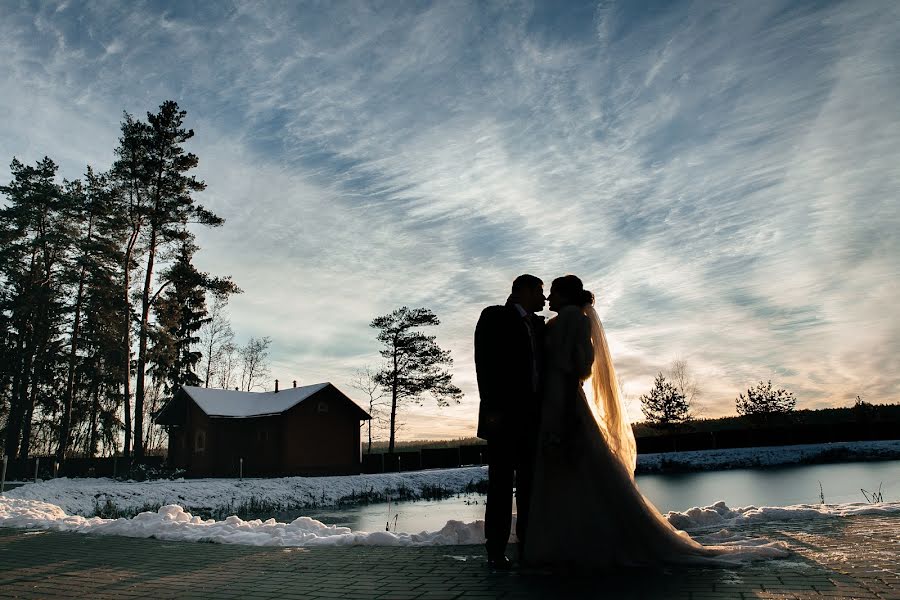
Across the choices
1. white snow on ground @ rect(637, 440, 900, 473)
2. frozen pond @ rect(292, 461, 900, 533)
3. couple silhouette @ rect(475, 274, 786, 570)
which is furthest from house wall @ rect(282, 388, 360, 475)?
couple silhouette @ rect(475, 274, 786, 570)

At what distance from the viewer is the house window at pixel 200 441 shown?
3528 cm

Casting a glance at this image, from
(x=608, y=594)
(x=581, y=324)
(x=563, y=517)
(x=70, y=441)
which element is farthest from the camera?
(x=70, y=441)

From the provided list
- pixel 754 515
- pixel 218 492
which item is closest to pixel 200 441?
pixel 218 492

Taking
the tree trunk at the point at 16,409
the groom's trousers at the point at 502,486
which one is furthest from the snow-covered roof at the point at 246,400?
the groom's trousers at the point at 502,486

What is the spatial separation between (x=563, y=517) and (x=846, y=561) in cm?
204

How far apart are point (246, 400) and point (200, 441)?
12.2 feet

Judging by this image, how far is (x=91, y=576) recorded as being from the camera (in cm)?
562

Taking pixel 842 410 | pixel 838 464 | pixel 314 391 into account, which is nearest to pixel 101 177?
pixel 314 391

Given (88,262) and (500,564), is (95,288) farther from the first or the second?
(500,564)

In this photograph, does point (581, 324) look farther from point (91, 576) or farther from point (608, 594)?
point (91, 576)

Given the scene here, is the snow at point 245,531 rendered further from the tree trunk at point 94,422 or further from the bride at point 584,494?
the tree trunk at point 94,422

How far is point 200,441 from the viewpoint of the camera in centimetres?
3553

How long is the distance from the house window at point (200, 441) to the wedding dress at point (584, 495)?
112ft

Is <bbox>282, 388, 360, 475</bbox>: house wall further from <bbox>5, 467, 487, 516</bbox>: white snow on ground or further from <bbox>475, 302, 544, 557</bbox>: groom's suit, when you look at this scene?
<bbox>475, 302, 544, 557</bbox>: groom's suit
